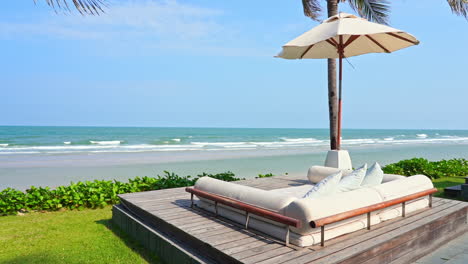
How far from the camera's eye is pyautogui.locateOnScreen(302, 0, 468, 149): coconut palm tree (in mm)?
8812

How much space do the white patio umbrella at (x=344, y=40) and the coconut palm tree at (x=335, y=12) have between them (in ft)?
7.16

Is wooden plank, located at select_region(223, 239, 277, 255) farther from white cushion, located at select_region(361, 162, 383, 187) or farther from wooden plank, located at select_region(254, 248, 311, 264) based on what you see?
white cushion, located at select_region(361, 162, 383, 187)

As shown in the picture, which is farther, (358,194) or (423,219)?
(423,219)

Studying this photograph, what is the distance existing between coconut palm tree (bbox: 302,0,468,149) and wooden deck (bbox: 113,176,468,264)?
4043 millimetres

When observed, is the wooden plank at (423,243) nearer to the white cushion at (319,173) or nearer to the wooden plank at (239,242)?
the wooden plank at (239,242)

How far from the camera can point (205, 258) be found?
121 inches

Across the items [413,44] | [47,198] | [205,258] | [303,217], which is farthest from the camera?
[47,198]

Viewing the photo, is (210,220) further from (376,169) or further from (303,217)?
(376,169)

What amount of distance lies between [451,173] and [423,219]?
7.91m

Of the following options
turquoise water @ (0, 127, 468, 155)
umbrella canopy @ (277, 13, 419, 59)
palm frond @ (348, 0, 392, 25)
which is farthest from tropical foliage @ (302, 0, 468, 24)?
turquoise water @ (0, 127, 468, 155)

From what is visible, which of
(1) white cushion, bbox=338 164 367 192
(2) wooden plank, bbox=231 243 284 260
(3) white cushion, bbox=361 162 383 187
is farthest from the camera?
(3) white cushion, bbox=361 162 383 187

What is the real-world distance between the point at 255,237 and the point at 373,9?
354 inches

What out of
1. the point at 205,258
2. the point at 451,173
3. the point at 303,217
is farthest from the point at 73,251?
the point at 451,173

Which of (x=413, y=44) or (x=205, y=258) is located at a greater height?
(x=413, y=44)
